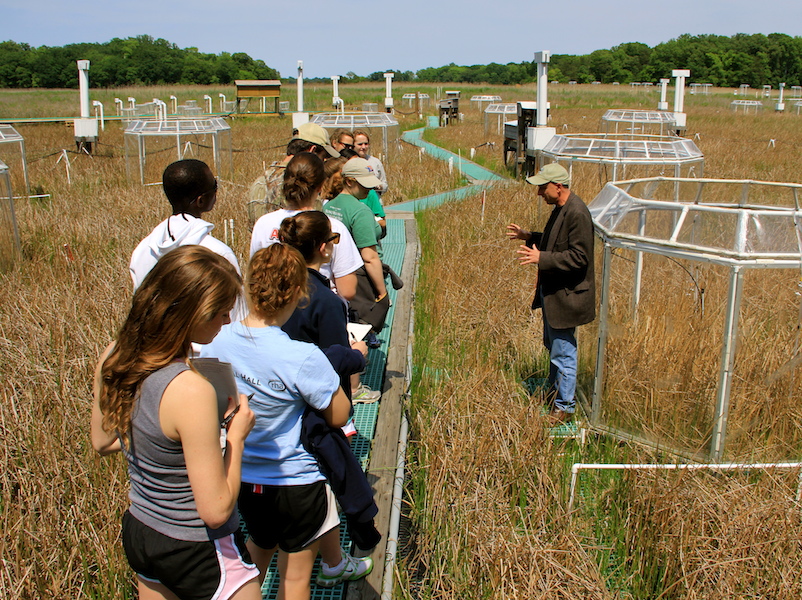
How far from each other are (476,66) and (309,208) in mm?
133901

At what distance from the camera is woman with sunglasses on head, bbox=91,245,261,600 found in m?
2.10

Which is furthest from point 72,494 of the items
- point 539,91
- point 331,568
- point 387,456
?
point 539,91

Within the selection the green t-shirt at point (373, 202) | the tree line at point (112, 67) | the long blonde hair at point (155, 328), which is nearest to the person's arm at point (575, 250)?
the green t-shirt at point (373, 202)

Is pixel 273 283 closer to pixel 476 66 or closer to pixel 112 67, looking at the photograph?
pixel 112 67

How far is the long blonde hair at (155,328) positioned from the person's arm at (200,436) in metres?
0.11

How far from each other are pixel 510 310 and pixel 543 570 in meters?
3.79

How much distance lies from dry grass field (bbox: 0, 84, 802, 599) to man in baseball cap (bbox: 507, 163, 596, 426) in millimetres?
276

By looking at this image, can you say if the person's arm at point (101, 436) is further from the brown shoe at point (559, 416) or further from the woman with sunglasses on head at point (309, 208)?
the brown shoe at point (559, 416)

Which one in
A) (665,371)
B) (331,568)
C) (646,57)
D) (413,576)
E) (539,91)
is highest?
(646,57)

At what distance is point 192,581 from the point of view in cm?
227

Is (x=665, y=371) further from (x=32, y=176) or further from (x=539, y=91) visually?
(x=32, y=176)

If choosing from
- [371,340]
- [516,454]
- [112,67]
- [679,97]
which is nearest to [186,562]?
[516,454]

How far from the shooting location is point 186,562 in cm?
225

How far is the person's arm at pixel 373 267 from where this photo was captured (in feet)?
16.3
